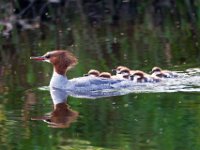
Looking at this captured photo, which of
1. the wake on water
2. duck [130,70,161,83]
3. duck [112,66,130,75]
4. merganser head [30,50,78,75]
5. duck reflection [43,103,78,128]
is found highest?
merganser head [30,50,78,75]

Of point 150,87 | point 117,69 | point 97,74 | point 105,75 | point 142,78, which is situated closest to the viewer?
point 150,87

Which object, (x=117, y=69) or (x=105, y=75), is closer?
(x=105, y=75)

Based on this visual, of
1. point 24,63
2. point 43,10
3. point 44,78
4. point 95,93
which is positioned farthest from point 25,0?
point 95,93

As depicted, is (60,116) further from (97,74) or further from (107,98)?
(97,74)

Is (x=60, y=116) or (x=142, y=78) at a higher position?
(x=142, y=78)

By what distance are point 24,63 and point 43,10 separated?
4240 millimetres

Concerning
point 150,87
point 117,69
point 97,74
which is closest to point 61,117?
point 150,87

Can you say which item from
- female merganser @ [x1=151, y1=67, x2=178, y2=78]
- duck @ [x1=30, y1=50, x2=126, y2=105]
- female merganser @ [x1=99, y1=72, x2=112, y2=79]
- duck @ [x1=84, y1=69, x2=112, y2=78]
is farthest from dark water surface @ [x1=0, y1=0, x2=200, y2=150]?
female merganser @ [x1=99, y1=72, x2=112, y2=79]

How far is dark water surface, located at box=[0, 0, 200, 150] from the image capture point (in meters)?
8.09

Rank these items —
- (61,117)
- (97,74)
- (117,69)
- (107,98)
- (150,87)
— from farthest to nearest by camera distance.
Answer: (117,69)
(97,74)
(150,87)
(107,98)
(61,117)

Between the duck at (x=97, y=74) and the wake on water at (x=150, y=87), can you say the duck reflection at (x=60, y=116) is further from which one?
the duck at (x=97, y=74)

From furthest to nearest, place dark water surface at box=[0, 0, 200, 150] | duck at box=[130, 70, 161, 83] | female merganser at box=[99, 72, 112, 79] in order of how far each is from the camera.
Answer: female merganser at box=[99, 72, 112, 79]
duck at box=[130, 70, 161, 83]
dark water surface at box=[0, 0, 200, 150]

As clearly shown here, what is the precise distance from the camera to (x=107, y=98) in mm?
10203

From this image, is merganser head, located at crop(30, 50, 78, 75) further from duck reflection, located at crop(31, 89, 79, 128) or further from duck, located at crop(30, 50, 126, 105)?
duck reflection, located at crop(31, 89, 79, 128)
